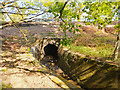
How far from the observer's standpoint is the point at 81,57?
580 cm

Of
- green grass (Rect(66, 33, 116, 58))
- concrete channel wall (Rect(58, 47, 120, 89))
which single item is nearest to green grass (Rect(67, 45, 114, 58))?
green grass (Rect(66, 33, 116, 58))

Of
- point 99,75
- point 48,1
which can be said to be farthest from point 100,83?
point 48,1

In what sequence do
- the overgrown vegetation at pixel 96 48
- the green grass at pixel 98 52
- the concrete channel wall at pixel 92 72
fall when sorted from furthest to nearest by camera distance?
the overgrown vegetation at pixel 96 48, the green grass at pixel 98 52, the concrete channel wall at pixel 92 72

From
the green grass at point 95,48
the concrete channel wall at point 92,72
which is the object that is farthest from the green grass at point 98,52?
the concrete channel wall at point 92,72

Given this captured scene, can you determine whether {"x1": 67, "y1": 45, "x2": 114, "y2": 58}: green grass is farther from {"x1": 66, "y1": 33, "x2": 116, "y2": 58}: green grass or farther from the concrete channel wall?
the concrete channel wall

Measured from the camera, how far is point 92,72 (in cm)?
484

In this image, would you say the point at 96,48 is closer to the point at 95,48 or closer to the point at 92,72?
the point at 95,48

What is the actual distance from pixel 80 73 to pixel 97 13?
3832 millimetres

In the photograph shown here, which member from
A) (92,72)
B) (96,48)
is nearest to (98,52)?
(96,48)

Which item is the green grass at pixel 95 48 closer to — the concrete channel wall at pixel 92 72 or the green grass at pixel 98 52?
the green grass at pixel 98 52

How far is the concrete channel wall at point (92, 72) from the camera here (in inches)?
150

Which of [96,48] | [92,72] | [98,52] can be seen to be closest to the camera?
[92,72]

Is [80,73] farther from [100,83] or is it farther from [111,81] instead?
[111,81]

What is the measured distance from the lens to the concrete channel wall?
3.80 m
